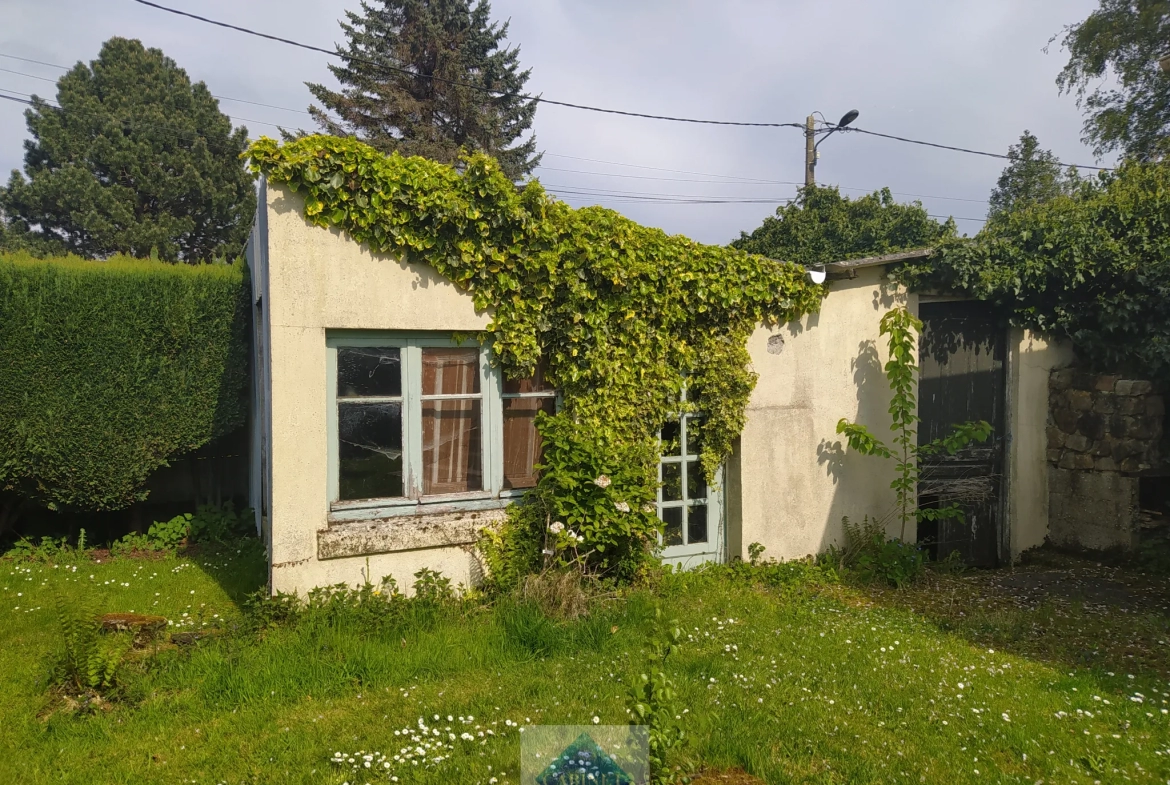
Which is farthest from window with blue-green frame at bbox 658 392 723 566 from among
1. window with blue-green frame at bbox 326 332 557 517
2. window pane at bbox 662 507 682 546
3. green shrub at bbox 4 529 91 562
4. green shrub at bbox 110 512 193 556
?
green shrub at bbox 4 529 91 562

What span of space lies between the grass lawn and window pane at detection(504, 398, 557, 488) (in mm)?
1140

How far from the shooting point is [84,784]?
3.13 metres

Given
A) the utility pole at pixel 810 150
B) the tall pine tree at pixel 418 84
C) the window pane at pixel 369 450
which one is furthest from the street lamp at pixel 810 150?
the window pane at pixel 369 450

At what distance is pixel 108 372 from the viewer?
22.4ft

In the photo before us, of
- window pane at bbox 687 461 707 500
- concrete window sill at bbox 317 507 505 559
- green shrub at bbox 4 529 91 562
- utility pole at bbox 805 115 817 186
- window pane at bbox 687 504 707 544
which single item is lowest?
green shrub at bbox 4 529 91 562

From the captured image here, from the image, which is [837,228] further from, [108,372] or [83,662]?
[83,662]

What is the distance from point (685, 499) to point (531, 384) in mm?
1818

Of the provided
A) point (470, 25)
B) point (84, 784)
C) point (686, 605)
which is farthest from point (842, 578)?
point (470, 25)

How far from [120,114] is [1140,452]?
2599 centimetres

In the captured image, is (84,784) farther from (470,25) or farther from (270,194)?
(470,25)

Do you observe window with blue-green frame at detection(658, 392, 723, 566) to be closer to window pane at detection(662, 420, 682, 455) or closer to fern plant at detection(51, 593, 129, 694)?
window pane at detection(662, 420, 682, 455)

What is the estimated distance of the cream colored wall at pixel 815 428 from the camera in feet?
21.7

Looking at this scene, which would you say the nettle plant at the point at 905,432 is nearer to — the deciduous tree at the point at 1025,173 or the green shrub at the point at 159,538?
the green shrub at the point at 159,538

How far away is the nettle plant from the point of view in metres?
6.67
